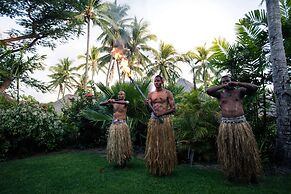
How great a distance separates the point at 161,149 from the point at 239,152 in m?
1.27

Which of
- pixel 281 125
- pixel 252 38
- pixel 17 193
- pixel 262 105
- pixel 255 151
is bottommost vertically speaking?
pixel 17 193

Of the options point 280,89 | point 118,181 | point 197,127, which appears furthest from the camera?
point 197,127

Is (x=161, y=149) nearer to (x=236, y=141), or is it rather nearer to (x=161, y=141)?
(x=161, y=141)

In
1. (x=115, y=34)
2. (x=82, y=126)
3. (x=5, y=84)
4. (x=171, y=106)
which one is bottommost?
(x=82, y=126)

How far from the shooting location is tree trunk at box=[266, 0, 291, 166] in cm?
450

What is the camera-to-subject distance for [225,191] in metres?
3.24

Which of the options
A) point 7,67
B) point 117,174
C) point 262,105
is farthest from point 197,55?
point 117,174

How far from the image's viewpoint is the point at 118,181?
3.88 m

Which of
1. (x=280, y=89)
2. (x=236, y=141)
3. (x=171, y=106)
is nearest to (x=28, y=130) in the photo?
(x=171, y=106)

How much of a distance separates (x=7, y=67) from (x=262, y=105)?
11123 millimetres

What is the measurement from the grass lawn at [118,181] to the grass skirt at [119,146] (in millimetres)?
216

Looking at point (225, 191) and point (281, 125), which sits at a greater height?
point (281, 125)

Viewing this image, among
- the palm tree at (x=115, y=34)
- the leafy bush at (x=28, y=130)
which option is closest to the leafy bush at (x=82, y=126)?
the leafy bush at (x=28, y=130)

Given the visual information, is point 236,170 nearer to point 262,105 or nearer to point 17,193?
point 262,105
